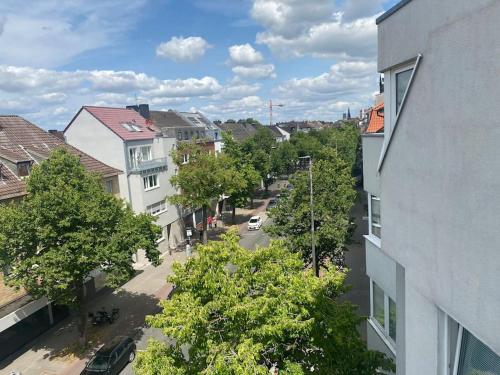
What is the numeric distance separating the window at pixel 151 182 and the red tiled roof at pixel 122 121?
334 cm

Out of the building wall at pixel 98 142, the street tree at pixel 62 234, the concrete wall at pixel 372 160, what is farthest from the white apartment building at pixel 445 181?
the building wall at pixel 98 142

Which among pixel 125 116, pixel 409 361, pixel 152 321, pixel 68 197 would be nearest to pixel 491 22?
pixel 409 361

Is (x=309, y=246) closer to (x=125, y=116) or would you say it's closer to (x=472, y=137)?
(x=472, y=137)

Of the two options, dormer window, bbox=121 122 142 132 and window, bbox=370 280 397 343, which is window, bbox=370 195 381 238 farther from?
dormer window, bbox=121 122 142 132

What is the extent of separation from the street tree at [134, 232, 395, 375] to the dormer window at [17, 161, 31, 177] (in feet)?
58.7

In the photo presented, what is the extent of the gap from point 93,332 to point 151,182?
14681mm

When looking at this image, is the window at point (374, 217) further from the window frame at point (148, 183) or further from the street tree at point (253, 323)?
the window frame at point (148, 183)

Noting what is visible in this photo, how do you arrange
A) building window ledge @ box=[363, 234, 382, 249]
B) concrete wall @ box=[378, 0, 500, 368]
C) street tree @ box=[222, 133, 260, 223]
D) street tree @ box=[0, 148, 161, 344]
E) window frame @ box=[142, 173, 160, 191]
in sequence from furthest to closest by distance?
street tree @ box=[222, 133, 260, 223] < window frame @ box=[142, 173, 160, 191] < street tree @ box=[0, 148, 161, 344] < building window ledge @ box=[363, 234, 382, 249] < concrete wall @ box=[378, 0, 500, 368]

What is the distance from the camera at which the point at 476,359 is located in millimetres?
4383

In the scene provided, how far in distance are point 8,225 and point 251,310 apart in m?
12.1

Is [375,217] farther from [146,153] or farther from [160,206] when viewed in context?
[146,153]

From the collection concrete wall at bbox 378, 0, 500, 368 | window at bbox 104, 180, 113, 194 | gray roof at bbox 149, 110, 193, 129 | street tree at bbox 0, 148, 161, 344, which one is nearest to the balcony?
window at bbox 104, 180, 113, 194

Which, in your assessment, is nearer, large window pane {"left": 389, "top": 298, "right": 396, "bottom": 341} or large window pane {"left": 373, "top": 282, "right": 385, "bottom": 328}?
large window pane {"left": 389, "top": 298, "right": 396, "bottom": 341}

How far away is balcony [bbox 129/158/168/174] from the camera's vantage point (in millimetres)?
31359
